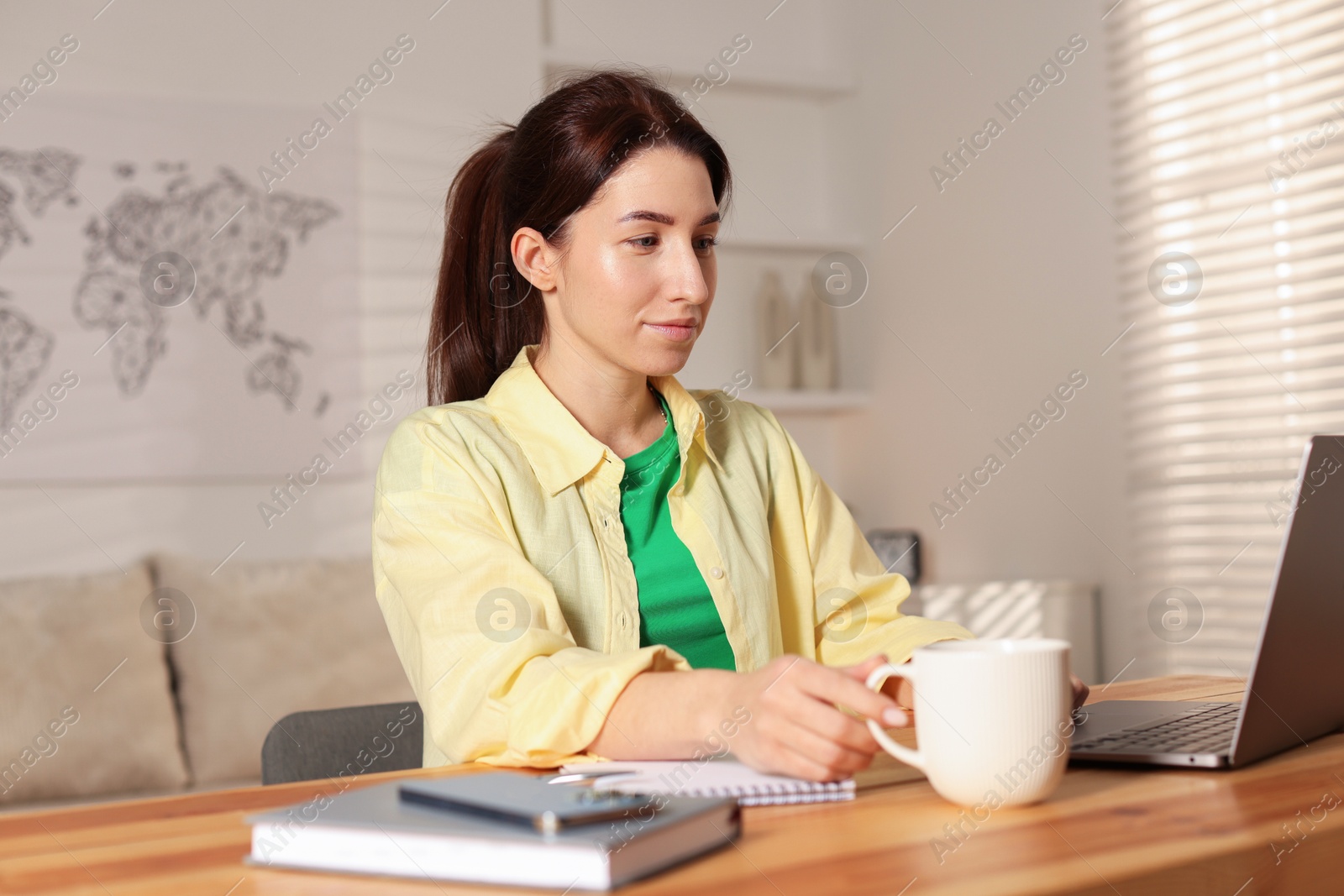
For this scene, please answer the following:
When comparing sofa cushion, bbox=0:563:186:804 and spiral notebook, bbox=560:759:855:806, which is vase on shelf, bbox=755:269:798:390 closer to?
sofa cushion, bbox=0:563:186:804

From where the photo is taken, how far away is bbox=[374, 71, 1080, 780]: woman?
1.03 metres

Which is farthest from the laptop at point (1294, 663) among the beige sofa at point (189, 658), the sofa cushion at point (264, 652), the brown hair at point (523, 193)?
the sofa cushion at point (264, 652)

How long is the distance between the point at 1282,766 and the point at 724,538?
0.65 meters

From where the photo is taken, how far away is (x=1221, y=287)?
2.59 m

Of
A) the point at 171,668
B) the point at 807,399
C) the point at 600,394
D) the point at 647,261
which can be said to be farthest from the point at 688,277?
the point at 807,399

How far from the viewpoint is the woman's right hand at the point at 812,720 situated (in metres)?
0.75

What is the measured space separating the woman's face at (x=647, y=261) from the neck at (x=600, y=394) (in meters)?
0.04

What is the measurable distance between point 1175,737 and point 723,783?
0.37 metres

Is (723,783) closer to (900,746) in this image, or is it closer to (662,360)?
(900,746)

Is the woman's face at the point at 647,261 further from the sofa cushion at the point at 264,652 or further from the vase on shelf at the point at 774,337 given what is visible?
the vase on shelf at the point at 774,337

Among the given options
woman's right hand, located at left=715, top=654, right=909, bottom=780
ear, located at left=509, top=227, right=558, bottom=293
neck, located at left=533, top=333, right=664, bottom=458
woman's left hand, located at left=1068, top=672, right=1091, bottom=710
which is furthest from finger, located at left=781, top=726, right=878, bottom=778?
ear, located at left=509, top=227, right=558, bottom=293

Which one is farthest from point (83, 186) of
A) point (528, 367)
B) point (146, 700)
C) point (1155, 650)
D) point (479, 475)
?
point (1155, 650)

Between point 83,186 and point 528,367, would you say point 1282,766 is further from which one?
point 83,186

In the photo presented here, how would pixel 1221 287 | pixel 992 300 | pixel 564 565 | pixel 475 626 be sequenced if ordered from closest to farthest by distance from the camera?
pixel 475 626, pixel 564 565, pixel 1221 287, pixel 992 300
